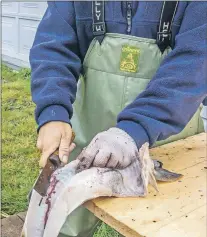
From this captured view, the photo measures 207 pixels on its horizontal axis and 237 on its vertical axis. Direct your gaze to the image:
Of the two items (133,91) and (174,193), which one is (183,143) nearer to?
(133,91)

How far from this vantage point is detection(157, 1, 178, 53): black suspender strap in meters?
1.35

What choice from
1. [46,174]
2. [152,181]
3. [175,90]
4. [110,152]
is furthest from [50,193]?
[175,90]

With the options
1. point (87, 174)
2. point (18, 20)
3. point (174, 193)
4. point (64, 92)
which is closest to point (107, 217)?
point (87, 174)

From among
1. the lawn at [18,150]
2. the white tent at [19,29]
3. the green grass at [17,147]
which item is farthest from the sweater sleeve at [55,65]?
the white tent at [19,29]

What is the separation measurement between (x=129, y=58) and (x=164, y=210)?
1.77 ft

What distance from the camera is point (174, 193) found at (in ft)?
3.94

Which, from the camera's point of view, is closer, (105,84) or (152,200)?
(152,200)

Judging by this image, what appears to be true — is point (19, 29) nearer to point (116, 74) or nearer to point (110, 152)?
point (116, 74)

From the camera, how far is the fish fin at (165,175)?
1.26m

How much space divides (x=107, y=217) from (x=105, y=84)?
0.54 metres

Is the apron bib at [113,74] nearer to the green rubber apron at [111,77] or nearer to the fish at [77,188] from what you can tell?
the green rubber apron at [111,77]

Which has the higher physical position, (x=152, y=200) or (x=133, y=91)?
(x=133, y=91)

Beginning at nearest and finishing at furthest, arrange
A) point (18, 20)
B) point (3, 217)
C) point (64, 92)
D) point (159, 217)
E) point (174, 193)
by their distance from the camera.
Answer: point (159, 217)
point (174, 193)
point (64, 92)
point (3, 217)
point (18, 20)

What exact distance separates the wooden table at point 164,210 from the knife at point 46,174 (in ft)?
0.39
